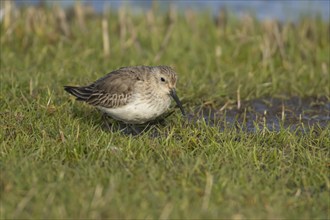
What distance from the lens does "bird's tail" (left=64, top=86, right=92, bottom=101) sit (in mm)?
7961

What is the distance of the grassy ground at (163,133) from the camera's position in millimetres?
5500

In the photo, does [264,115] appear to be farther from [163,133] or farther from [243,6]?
[243,6]

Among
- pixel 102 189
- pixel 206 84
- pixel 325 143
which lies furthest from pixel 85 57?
pixel 102 189

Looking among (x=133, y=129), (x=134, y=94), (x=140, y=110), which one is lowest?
(x=133, y=129)

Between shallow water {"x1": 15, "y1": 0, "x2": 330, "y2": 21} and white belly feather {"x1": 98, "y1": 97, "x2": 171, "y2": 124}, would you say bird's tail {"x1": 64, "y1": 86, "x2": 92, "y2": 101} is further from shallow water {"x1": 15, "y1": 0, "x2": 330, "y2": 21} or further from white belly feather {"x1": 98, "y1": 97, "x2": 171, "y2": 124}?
shallow water {"x1": 15, "y1": 0, "x2": 330, "y2": 21}

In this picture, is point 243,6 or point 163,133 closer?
point 163,133

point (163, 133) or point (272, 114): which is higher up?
point (163, 133)

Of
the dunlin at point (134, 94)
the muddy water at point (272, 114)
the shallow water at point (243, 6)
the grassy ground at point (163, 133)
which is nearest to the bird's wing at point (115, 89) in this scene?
the dunlin at point (134, 94)

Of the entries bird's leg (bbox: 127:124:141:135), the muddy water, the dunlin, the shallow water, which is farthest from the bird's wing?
the shallow water

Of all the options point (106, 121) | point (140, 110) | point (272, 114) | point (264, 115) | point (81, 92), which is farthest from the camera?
point (272, 114)

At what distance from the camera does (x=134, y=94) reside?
7.65 metres

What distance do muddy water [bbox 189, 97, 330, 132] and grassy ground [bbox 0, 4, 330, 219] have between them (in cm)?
20

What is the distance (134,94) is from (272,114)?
7.11 ft

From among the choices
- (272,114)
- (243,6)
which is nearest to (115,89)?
(272,114)
